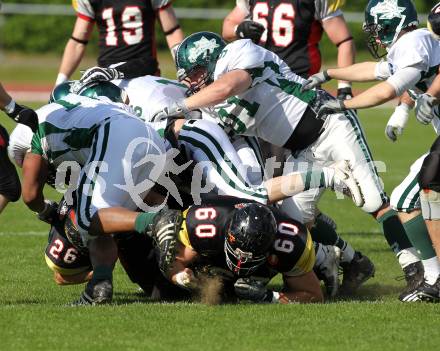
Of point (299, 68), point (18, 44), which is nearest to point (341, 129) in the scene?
point (299, 68)

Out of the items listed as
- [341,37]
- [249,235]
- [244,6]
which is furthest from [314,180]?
[244,6]

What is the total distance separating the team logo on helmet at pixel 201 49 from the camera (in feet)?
21.0

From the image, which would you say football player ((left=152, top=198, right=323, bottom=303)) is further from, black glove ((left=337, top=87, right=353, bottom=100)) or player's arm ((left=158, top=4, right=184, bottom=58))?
player's arm ((left=158, top=4, right=184, bottom=58))

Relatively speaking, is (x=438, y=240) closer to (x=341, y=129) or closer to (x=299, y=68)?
(x=341, y=129)

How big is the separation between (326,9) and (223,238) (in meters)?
2.89

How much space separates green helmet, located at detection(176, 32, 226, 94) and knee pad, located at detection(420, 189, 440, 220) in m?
1.62

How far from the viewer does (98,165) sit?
5.73 m

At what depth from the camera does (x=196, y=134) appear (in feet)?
20.6

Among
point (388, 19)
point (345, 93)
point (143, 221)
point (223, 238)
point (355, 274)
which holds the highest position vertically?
point (388, 19)

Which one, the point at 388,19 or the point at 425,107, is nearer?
the point at 425,107

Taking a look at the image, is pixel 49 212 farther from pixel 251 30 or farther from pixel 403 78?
pixel 403 78

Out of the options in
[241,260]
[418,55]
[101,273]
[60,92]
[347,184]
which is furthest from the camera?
[60,92]

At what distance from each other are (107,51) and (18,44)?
16646 millimetres

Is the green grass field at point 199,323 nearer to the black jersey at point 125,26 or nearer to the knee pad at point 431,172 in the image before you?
the knee pad at point 431,172
